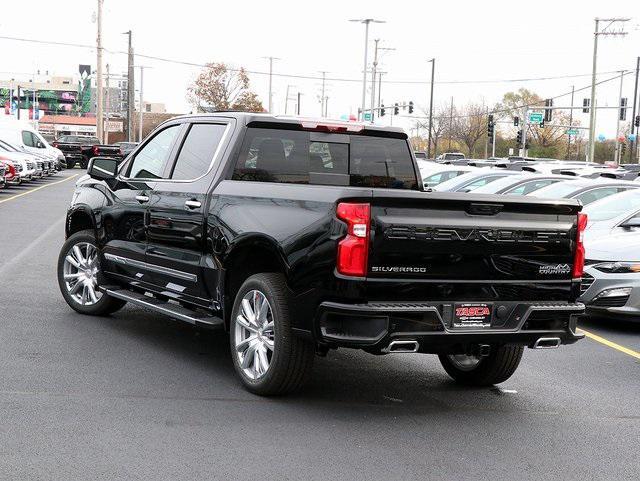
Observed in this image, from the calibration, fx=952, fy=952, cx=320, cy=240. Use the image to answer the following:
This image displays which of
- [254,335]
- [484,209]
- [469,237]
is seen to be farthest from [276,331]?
[484,209]

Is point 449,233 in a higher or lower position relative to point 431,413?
higher

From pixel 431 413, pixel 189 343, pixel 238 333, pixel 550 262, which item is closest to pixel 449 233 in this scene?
pixel 550 262

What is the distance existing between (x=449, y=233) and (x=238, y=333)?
178 centimetres

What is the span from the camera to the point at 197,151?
7.87 meters

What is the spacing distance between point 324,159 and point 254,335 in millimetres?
1737

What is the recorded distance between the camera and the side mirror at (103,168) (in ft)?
29.8

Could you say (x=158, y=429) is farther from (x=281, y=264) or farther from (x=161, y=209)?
(x=161, y=209)

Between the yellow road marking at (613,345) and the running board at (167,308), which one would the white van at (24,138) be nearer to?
the running board at (167,308)

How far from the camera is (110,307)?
935cm

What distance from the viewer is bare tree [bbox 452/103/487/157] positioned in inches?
4668

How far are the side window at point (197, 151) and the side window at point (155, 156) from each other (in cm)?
25

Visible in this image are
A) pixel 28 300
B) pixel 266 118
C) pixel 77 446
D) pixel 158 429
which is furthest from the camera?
pixel 28 300

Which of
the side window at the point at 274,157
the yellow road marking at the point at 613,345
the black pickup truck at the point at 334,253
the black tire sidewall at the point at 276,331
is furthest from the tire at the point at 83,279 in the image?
the yellow road marking at the point at 613,345

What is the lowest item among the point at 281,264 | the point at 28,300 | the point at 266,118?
the point at 28,300
